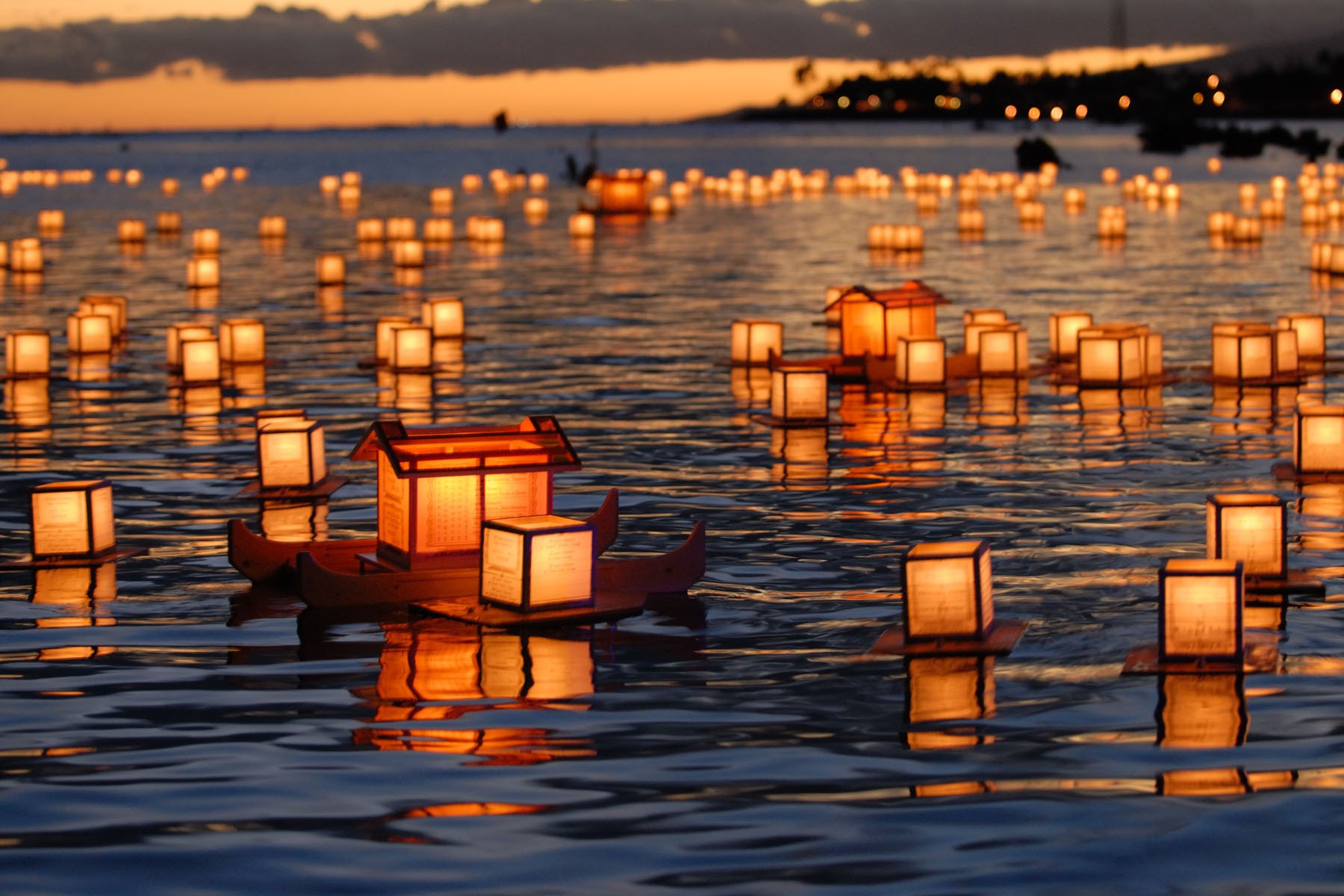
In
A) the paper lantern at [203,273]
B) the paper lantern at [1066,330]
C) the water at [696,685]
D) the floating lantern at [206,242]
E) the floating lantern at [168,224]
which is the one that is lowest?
the water at [696,685]

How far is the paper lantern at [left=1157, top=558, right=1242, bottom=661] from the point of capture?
10.6 metres

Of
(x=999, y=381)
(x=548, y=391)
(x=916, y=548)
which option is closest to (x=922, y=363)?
(x=999, y=381)

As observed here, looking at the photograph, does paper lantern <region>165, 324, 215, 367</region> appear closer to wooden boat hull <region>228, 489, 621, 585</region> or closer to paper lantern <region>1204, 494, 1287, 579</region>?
wooden boat hull <region>228, 489, 621, 585</region>

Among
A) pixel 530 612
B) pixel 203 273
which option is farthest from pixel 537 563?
pixel 203 273

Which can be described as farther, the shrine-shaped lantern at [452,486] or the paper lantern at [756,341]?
the paper lantern at [756,341]

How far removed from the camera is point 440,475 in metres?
12.5

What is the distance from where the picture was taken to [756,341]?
85.0 feet

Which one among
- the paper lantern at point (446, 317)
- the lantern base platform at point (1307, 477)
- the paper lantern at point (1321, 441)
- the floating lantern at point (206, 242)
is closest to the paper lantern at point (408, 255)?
the floating lantern at point (206, 242)

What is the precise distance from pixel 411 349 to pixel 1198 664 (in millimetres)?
16553

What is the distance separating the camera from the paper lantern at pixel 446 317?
29531mm

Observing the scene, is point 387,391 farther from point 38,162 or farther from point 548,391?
point 38,162

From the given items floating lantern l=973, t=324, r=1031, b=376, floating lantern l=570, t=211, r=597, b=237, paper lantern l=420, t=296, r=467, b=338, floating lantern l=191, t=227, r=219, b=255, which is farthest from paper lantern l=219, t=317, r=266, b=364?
floating lantern l=570, t=211, r=597, b=237

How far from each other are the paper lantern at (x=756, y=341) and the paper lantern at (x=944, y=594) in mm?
14644

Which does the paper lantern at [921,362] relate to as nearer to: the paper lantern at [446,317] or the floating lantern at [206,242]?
the paper lantern at [446,317]
